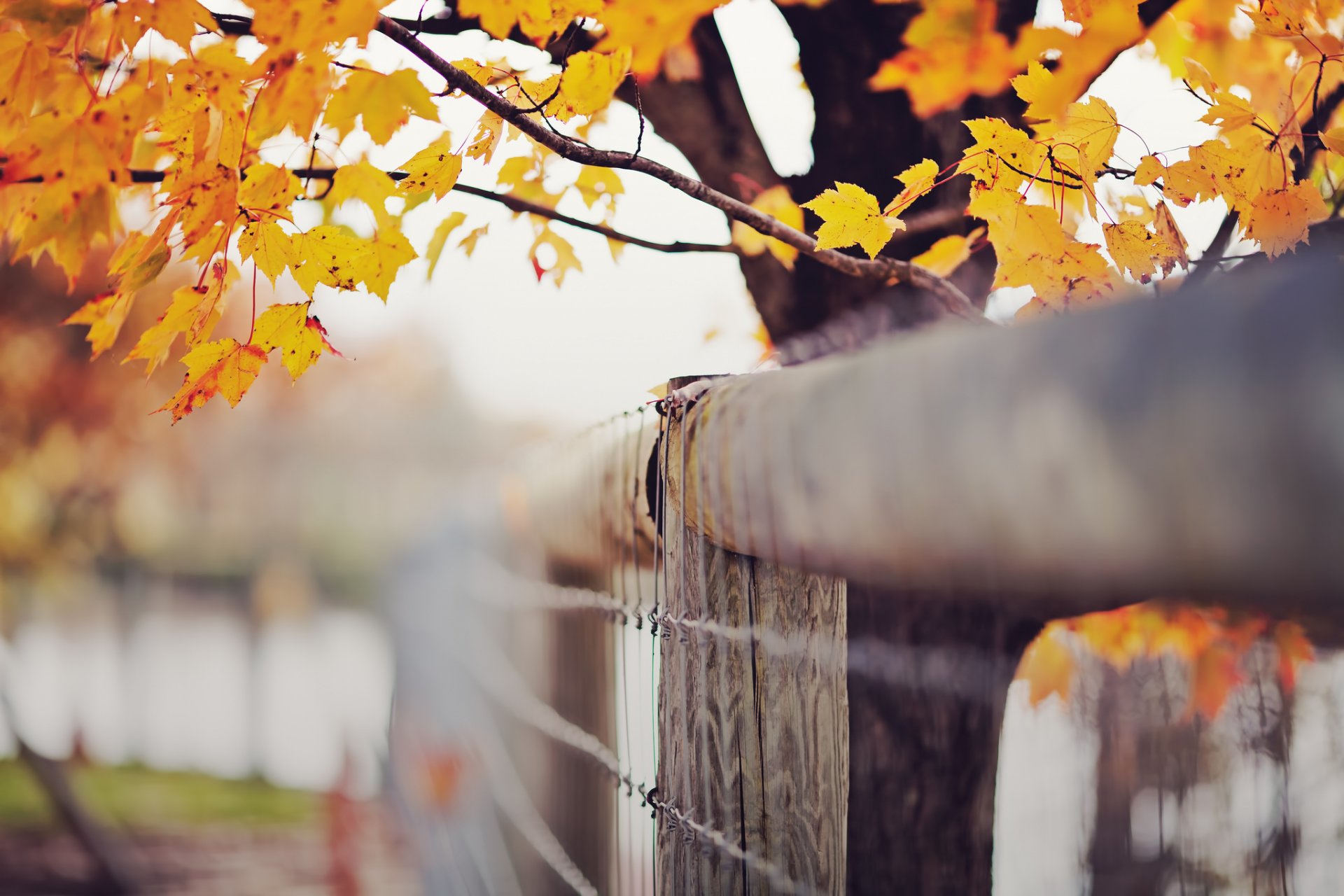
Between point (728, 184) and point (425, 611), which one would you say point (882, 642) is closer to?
point (728, 184)

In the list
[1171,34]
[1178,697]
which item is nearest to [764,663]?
[1178,697]

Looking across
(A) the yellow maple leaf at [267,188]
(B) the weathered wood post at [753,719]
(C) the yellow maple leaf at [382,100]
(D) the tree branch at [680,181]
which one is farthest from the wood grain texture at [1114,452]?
(A) the yellow maple leaf at [267,188]

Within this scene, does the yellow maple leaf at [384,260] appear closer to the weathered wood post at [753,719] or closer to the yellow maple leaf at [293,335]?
the yellow maple leaf at [293,335]

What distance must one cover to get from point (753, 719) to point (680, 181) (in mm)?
747

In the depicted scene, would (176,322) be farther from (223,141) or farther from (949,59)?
(949,59)

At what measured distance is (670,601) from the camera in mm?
1238

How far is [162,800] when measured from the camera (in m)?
6.63

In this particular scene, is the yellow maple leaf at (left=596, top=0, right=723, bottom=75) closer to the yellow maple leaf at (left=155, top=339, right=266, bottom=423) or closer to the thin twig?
the yellow maple leaf at (left=155, top=339, right=266, bottom=423)

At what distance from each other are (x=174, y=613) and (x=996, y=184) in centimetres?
2196

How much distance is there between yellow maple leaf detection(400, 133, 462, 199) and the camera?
1.33 metres

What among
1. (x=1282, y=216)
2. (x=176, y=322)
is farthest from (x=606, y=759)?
(x=1282, y=216)

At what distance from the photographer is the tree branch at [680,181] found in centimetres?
118

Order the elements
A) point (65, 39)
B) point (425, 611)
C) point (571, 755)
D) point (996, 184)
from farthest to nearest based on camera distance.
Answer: point (425, 611) < point (571, 755) < point (996, 184) < point (65, 39)

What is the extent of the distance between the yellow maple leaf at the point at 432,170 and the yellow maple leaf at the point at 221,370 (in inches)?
13.6
